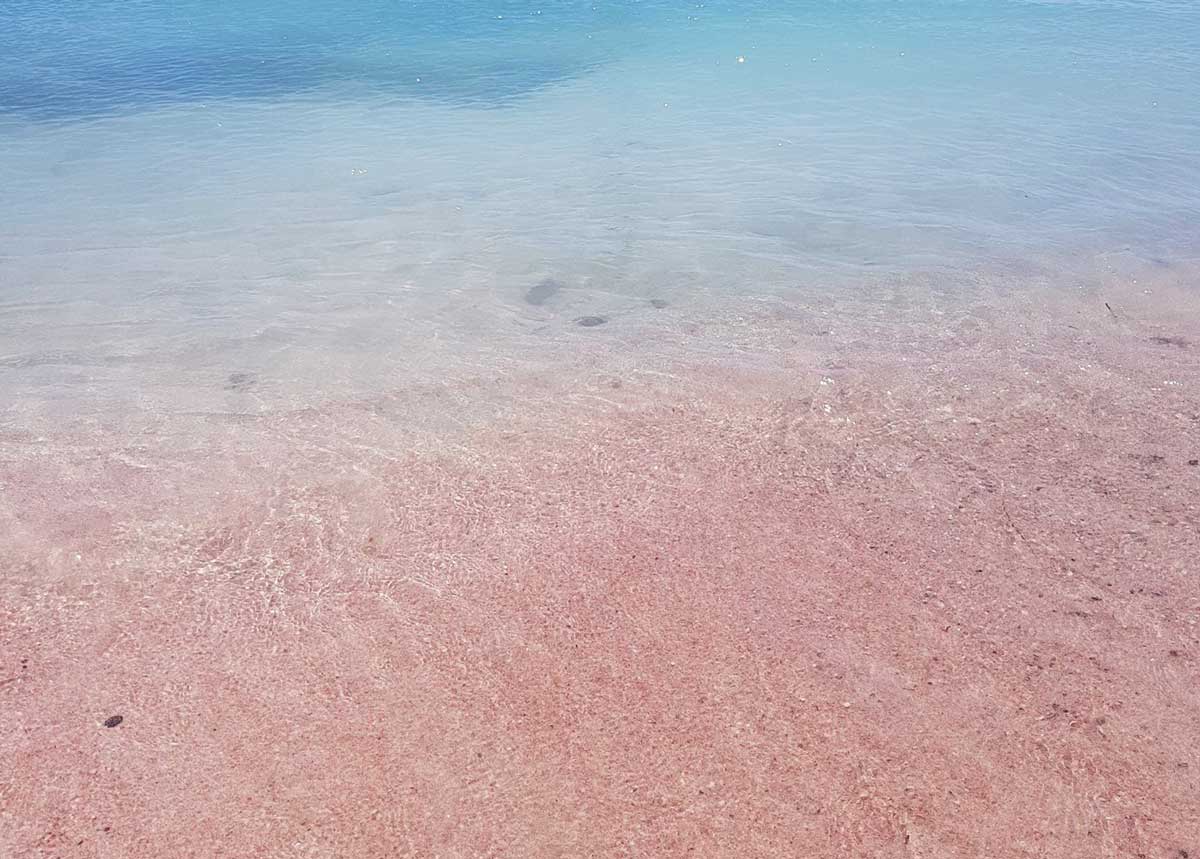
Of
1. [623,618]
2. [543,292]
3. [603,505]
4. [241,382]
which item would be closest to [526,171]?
[543,292]

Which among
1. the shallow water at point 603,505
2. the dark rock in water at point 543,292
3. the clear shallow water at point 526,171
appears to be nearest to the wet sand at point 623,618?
the shallow water at point 603,505

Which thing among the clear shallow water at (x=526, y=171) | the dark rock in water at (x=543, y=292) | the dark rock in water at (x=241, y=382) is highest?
the clear shallow water at (x=526, y=171)

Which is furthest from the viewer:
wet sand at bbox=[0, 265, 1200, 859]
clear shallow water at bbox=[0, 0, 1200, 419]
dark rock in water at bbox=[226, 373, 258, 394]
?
clear shallow water at bbox=[0, 0, 1200, 419]

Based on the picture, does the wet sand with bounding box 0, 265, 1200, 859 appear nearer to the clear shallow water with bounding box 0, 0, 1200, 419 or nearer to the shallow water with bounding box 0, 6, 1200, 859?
the shallow water with bounding box 0, 6, 1200, 859

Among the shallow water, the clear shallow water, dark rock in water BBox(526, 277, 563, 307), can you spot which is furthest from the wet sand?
the clear shallow water

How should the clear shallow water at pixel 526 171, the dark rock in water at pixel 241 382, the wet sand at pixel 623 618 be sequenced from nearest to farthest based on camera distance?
the wet sand at pixel 623 618
the dark rock in water at pixel 241 382
the clear shallow water at pixel 526 171

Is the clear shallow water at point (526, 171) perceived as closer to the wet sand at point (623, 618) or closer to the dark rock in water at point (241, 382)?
the dark rock in water at point (241, 382)

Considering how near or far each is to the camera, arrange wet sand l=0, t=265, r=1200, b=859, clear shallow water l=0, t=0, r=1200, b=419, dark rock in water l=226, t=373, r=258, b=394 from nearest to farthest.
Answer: wet sand l=0, t=265, r=1200, b=859 → dark rock in water l=226, t=373, r=258, b=394 → clear shallow water l=0, t=0, r=1200, b=419
